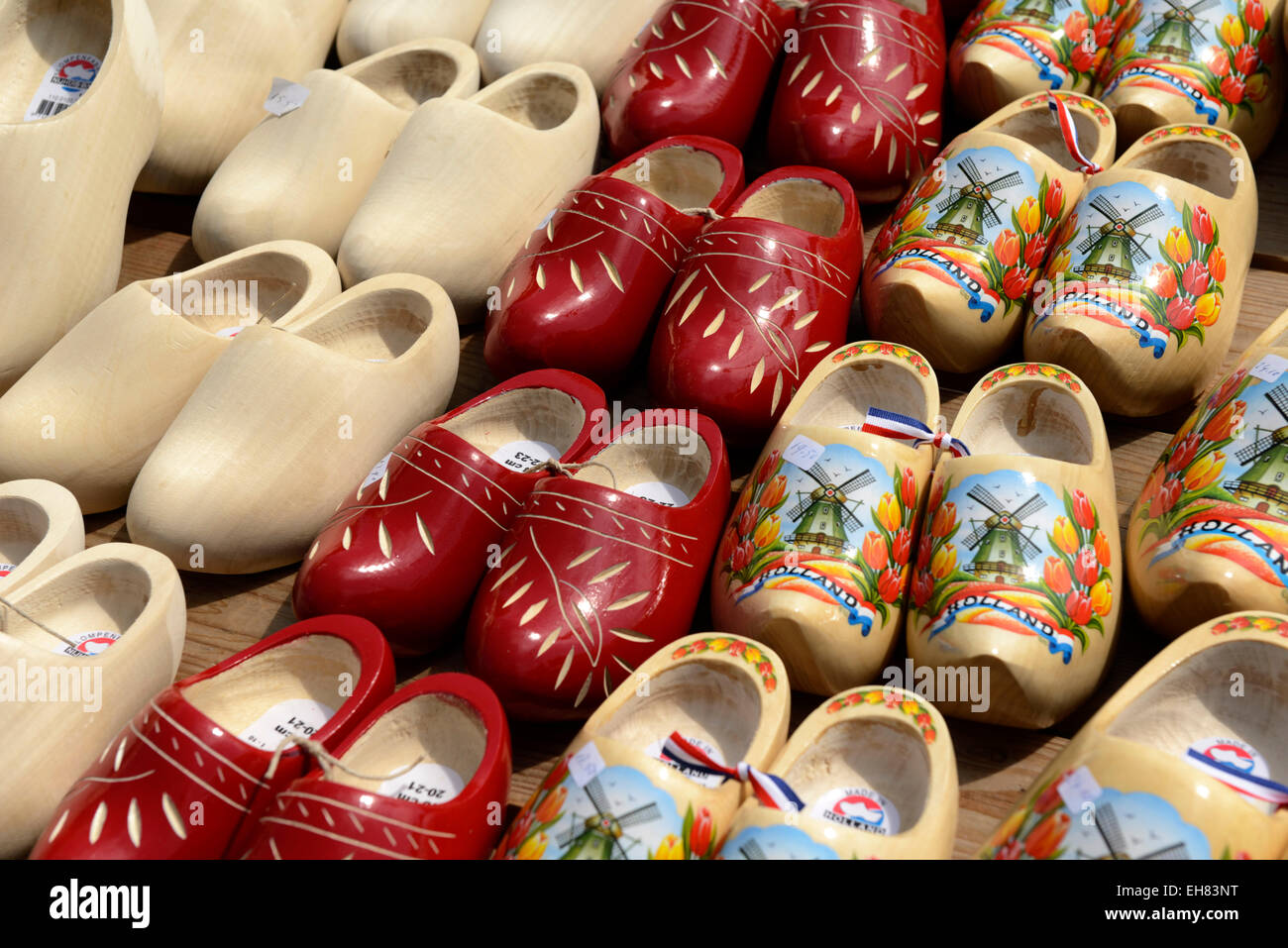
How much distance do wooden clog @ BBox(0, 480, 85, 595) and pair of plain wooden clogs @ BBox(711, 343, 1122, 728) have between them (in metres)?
0.77

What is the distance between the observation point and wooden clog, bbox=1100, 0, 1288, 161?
1.77m

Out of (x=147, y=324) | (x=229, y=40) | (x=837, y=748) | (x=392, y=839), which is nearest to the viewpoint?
(x=392, y=839)

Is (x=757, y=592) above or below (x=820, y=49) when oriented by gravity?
below

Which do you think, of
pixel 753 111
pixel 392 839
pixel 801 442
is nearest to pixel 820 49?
pixel 753 111

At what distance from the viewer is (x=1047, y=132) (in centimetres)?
179

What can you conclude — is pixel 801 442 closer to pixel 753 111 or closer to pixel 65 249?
pixel 753 111

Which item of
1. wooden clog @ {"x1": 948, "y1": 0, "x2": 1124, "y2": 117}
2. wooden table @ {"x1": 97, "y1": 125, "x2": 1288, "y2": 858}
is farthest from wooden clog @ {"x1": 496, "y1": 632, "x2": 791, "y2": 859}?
wooden clog @ {"x1": 948, "y1": 0, "x2": 1124, "y2": 117}

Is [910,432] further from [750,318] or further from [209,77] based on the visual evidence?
[209,77]

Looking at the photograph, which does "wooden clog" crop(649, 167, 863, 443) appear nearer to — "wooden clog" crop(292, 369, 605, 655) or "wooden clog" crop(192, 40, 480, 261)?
"wooden clog" crop(292, 369, 605, 655)

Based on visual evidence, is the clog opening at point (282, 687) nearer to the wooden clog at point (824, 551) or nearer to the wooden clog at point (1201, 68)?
the wooden clog at point (824, 551)

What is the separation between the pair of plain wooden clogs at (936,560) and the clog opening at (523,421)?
10.8 inches

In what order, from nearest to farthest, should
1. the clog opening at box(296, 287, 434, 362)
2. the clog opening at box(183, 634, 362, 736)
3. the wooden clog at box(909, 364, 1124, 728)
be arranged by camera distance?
the wooden clog at box(909, 364, 1124, 728) < the clog opening at box(183, 634, 362, 736) < the clog opening at box(296, 287, 434, 362)

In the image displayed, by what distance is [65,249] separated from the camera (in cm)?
179

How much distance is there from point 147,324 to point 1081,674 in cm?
118
